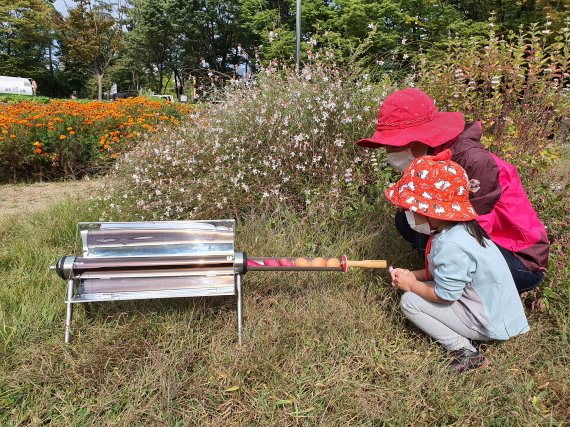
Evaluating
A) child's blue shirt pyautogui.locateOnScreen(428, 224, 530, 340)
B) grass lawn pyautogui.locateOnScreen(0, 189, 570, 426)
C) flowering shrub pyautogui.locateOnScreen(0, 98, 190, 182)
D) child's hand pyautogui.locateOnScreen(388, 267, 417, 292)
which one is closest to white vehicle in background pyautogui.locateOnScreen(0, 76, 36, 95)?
flowering shrub pyautogui.locateOnScreen(0, 98, 190, 182)

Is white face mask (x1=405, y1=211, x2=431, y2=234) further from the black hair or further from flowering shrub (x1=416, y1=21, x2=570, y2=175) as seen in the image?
flowering shrub (x1=416, y1=21, x2=570, y2=175)

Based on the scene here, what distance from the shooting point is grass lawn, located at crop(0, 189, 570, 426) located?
1615 millimetres

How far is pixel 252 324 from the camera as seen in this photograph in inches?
81.0

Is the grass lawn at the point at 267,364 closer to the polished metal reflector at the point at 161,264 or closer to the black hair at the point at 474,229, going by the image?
the polished metal reflector at the point at 161,264

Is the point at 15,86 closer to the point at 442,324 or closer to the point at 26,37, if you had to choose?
the point at 26,37

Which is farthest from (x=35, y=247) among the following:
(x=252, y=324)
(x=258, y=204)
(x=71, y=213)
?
(x=252, y=324)

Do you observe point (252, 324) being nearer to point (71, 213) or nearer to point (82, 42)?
point (71, 213)

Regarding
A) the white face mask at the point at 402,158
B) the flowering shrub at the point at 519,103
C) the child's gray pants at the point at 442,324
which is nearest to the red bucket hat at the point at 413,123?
the white face mask at the point at 402,158

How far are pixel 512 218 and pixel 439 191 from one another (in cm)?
50

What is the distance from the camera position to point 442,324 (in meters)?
1.85

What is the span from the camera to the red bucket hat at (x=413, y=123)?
1.83m

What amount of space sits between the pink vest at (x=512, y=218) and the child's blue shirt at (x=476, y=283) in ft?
0.51

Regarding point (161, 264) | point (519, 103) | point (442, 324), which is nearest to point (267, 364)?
point (161, 264)

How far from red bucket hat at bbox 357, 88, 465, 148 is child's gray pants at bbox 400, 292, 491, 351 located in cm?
73
